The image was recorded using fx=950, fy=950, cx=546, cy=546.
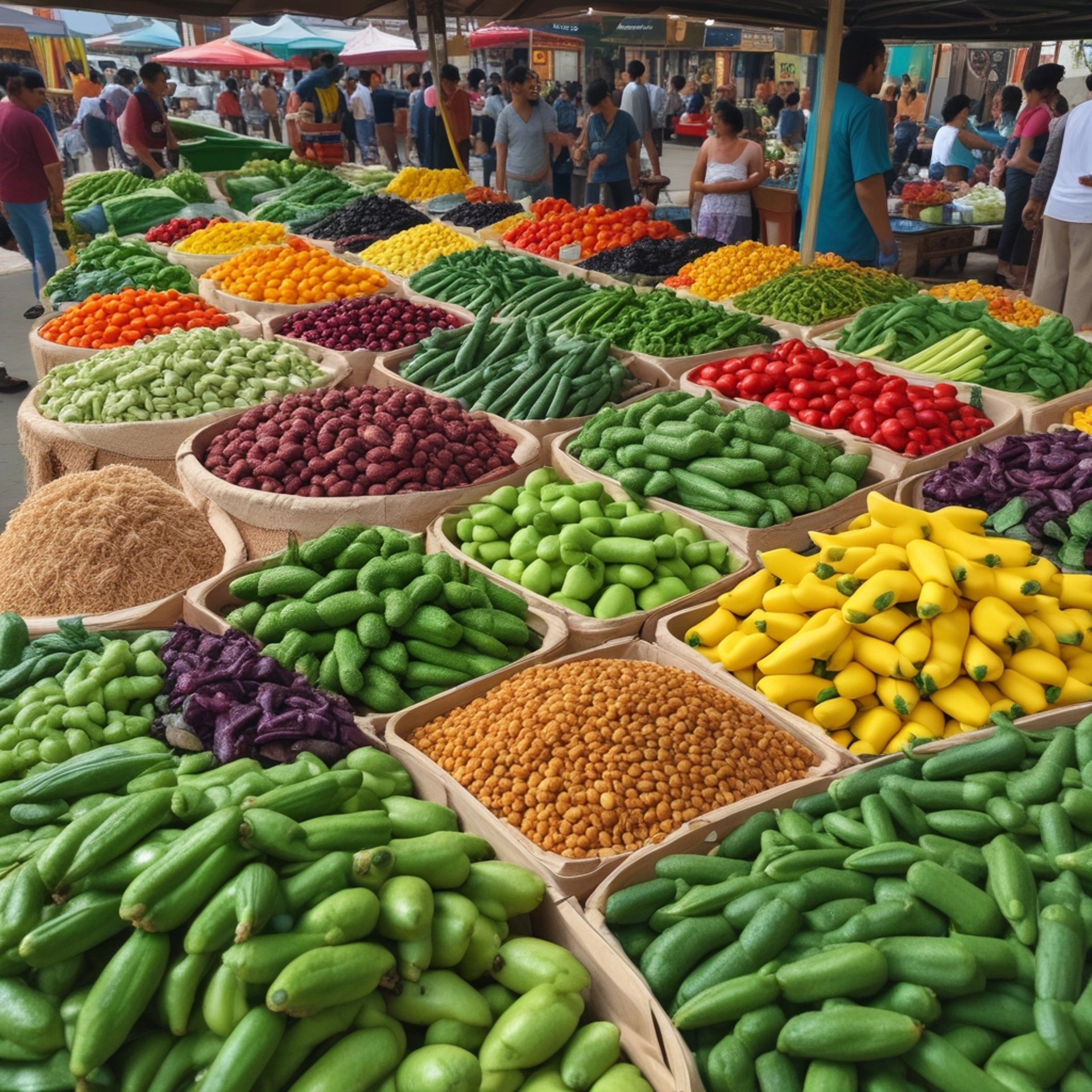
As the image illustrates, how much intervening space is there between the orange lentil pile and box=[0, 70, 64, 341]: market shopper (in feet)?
24.8

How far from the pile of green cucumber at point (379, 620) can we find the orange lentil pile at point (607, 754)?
183 millimetres

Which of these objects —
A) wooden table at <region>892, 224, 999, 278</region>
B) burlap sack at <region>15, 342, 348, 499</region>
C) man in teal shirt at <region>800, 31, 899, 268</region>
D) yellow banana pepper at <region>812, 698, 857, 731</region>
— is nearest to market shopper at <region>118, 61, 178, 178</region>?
burlap sack at <region>15, 342, 348, 499</region>

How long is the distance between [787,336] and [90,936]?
4058mm

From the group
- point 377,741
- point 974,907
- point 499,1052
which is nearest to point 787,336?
point 377,741

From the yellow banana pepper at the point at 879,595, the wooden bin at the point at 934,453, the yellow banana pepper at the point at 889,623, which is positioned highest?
the yellow banana pepper at the point at 879,595

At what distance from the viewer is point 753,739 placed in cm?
216

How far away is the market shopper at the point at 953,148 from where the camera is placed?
11039 mm

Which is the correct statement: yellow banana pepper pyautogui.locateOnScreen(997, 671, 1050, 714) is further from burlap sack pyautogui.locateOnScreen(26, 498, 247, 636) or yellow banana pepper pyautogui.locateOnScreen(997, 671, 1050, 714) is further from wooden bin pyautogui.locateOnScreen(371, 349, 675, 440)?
burlap sack pyautogui.locateOnScreen(26, 498, 247, 636)

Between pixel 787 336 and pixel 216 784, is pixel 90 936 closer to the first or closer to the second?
pixel 216 784

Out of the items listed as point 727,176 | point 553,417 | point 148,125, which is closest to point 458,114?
point 148,125

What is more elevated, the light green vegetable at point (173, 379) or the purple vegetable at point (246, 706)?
the light green vegetable at point (173, 379)

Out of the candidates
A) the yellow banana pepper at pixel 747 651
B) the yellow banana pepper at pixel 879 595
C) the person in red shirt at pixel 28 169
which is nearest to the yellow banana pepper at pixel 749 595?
the yellow banana pepper at pixel 747 651

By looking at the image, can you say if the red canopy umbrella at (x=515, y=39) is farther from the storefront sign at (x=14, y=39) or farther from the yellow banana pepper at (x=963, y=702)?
the yellow banana pepper at (x=963, y=702)

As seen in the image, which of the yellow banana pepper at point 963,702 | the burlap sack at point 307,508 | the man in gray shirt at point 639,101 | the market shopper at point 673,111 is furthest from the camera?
the market shopper at point 673,111
